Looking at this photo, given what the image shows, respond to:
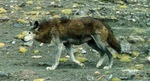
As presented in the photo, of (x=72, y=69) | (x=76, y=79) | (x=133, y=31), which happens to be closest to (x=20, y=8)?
(x=133, y=31)

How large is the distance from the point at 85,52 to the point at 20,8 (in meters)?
7.37

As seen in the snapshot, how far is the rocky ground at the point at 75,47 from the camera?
44.4 feet

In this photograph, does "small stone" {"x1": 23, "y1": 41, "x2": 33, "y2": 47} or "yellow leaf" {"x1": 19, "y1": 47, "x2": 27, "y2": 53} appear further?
"small stone" {"x1": 23, "y1": 41, "x2": 33, "y2": 47}

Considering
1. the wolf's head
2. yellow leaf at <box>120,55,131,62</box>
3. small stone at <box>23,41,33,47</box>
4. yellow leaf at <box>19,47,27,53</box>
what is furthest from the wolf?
small stone at <box>23,41,33,47</box>

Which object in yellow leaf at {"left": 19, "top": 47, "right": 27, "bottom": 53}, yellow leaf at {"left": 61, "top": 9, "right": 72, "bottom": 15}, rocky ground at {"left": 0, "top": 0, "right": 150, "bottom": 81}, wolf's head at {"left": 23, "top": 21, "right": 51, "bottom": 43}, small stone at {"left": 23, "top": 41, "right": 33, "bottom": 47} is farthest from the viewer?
yellow leaf at {"left": 61, "top": 9, "right": 72, "bottom": 15}

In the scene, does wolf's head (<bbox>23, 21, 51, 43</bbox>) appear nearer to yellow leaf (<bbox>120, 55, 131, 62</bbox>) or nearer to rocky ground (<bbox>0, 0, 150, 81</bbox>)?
rocky ground (<bbox>0, 0, 150, 81</bbox>)

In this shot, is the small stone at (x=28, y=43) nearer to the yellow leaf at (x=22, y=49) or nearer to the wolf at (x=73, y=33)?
the yellow leaf at (x=22, y=49)

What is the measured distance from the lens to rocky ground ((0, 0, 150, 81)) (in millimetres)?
13523

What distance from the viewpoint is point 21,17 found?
2158 cm

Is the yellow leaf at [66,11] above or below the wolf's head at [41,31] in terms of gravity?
below

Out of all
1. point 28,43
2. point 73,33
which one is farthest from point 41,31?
point 28,43

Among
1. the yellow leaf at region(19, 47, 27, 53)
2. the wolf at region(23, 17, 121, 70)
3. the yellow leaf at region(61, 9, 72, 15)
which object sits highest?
the wolf at region(23, 17, 121, 70)

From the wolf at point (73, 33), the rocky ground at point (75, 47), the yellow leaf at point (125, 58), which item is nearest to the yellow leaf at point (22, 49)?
the rocky ground at point (75, 47)

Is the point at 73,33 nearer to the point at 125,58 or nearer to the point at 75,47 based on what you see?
the point at 125,58
